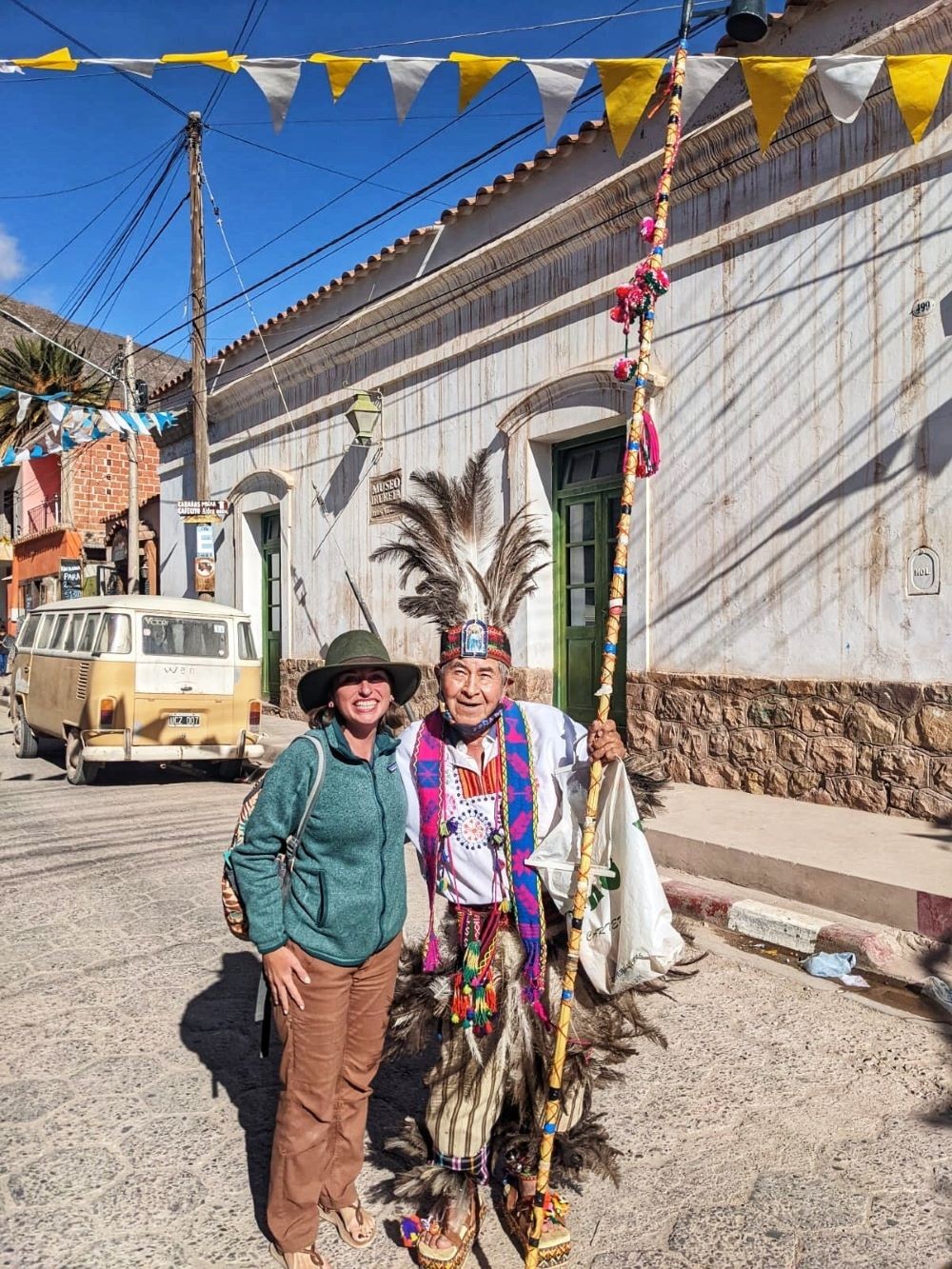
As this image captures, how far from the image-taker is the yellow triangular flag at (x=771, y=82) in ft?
15.3

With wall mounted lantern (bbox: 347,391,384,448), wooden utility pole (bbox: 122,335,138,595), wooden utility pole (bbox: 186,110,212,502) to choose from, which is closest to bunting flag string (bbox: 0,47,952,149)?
wall mounted lantern (bbox: 347,391,384,448)

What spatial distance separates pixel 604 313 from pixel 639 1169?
8170mm

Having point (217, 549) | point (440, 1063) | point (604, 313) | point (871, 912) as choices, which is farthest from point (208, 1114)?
point (217, 549)

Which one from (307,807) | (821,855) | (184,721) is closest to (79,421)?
(184,721)

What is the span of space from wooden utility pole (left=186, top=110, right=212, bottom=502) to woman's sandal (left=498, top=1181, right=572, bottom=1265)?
13.6 m

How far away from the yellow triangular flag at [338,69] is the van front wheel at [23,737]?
31.4ft

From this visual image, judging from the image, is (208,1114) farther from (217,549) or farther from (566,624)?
(217,549)

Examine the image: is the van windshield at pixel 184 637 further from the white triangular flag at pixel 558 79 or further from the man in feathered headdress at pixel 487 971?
the man in feathered headdress at pixel 487 971

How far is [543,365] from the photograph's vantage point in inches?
404

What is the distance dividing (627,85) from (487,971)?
441 centimetres

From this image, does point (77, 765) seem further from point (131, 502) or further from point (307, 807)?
point (131, 502)

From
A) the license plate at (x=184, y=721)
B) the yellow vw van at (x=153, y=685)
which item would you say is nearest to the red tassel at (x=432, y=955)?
the yellow vw van at (x=153, y=685)

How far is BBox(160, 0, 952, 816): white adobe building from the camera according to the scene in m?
6.89

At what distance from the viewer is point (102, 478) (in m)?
27.5
